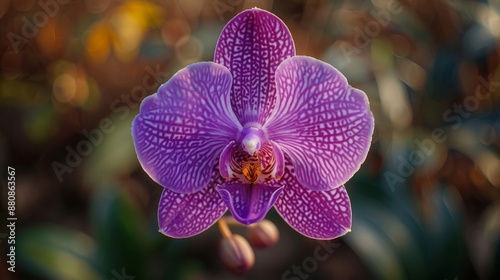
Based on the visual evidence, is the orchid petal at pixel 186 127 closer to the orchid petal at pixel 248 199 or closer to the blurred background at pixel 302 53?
the orchid petal at pixel 248 199

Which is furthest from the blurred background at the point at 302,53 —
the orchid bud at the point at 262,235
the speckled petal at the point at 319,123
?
the speckled petal at the point at 319,123

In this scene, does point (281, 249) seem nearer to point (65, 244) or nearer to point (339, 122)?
point (65, 244)

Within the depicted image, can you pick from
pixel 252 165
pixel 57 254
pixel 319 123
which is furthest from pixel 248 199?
pixel 57 254

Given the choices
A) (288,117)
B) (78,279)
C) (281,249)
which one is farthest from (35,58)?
(288,117)

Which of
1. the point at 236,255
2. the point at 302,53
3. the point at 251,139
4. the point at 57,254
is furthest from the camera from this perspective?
the point at 302,53

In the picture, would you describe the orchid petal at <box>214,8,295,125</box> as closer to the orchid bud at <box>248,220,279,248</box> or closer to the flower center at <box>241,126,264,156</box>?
the flower center at <box>241,126,264,156</box>

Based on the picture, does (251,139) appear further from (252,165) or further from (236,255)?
(236,255)
